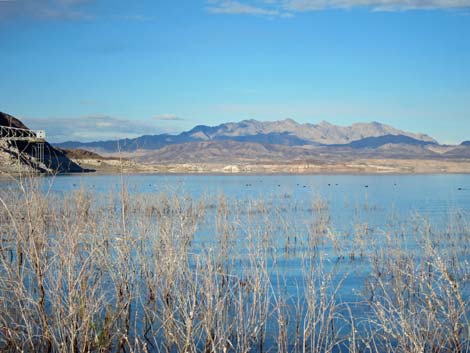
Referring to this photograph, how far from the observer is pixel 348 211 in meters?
27.4

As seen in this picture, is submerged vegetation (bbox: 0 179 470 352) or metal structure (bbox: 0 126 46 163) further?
metal structure (bbox: 0 126 46 163)

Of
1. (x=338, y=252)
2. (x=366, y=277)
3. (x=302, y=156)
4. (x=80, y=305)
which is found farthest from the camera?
(x=302, y=156)

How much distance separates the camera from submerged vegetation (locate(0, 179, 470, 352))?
21.7ft

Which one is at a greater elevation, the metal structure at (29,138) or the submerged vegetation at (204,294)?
the metal structure at (29,138)

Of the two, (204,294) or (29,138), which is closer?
(204,294)

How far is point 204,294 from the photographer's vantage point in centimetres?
880

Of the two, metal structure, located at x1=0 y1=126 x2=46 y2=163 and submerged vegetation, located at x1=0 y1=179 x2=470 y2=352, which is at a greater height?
metal structure, located at x1=0 y1=126 x2=46 y2=163

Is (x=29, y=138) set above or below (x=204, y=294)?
above

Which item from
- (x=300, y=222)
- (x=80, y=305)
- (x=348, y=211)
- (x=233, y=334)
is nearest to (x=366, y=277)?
(x=233, y=334)

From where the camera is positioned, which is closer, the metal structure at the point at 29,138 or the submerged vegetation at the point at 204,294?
the submerged vegetation at the point at 204,294

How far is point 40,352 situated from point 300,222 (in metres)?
15.7

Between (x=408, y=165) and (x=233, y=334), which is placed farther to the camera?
(x=408, y=165)

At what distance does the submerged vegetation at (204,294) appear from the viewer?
662 centimetres

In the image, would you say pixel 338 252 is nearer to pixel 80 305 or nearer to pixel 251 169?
pixel 80 305
